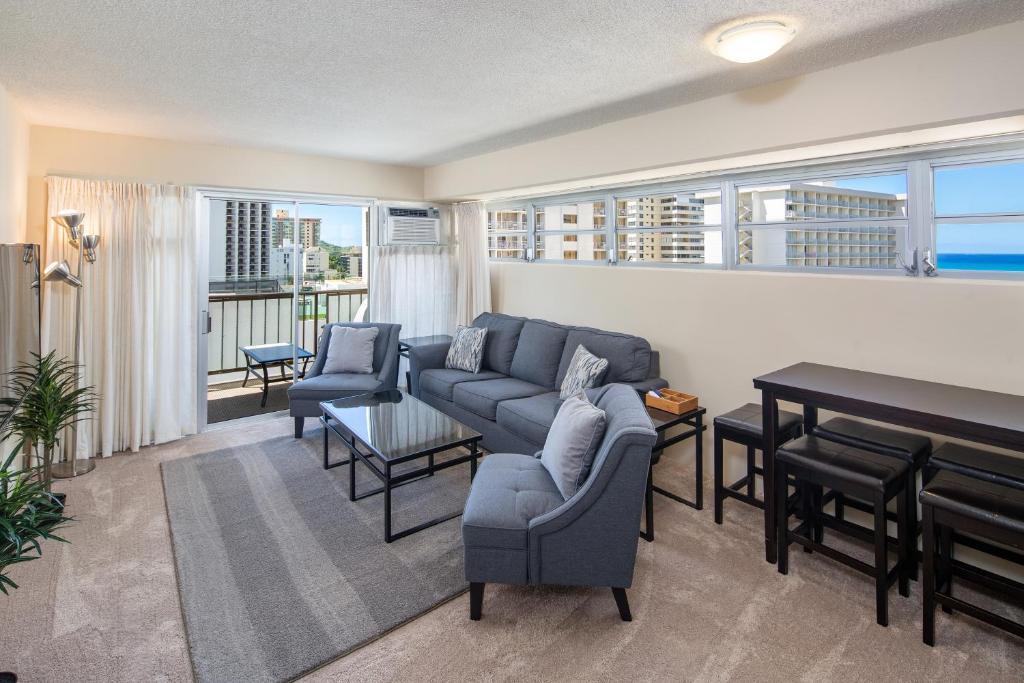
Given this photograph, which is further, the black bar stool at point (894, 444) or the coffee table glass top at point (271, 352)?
the coffee table glass top at point (271, 352)

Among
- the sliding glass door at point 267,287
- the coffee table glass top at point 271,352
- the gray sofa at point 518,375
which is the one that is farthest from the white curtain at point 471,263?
the coffee table glass top at point 271,352

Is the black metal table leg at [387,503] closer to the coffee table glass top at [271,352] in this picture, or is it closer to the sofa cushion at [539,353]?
the sofa cushion at [539,353]

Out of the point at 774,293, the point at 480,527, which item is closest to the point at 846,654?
the point at 480,527

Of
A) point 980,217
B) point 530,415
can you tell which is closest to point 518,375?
point 530,415

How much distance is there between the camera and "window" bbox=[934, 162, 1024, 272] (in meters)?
2.52

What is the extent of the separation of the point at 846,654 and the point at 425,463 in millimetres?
2691

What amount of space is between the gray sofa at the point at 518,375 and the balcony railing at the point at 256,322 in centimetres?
127

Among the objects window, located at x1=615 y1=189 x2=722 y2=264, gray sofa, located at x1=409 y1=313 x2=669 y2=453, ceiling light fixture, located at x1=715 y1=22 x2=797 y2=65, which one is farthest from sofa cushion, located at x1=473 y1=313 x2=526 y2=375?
ceiling light fixture, located at x1=715 y1=22 x2=797 y2=65

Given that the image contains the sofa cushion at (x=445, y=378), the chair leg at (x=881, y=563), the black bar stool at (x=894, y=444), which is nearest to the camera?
the chair leg at (x=881, y=563)

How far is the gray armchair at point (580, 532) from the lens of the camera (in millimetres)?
2059

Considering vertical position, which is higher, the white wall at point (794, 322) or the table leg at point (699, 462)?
the white wall at point (794, 322)

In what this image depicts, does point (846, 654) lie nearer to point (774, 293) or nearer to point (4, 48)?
point (774, 293)

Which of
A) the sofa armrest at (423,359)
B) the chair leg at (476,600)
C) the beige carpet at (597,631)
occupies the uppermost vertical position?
the sofa armrest at (423,359)

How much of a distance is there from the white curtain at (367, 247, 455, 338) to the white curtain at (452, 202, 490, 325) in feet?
0.57
